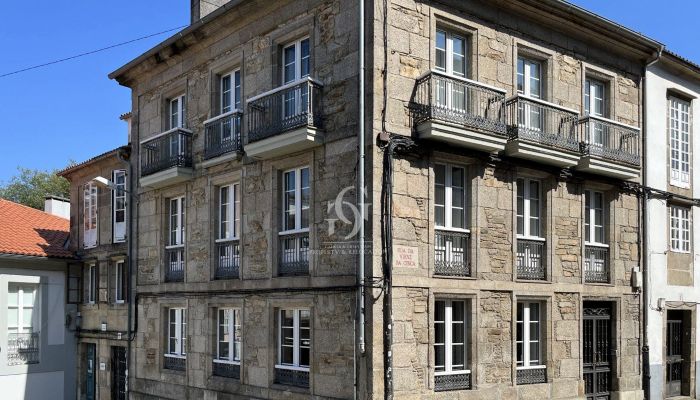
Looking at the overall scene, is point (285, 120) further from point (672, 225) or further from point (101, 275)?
point (672, 225)

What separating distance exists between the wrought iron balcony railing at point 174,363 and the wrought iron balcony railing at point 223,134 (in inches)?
184

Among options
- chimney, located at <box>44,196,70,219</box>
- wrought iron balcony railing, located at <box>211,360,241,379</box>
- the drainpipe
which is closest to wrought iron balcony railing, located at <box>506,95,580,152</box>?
the drainpipe

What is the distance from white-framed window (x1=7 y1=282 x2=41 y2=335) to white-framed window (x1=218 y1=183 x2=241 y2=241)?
26.2 feet

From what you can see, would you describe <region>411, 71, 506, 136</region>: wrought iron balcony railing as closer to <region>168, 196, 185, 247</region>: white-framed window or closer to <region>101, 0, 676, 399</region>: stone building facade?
<region>101, 0, 676, 399</region>: stone building facade

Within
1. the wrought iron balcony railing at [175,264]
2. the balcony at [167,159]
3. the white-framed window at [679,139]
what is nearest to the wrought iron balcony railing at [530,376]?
the white-framed window at [679,139]

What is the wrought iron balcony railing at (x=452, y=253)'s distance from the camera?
13.2m

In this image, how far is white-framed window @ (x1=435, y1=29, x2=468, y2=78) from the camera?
13.7m

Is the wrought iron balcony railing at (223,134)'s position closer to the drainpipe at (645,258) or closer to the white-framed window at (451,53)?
the white-framed window at (451,53)

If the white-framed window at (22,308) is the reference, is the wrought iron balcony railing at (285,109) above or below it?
above

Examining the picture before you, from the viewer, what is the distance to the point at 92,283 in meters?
21.9

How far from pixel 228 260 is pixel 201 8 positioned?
6.49 meters

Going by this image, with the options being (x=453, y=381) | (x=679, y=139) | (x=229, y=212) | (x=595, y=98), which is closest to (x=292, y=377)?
(x=453, y=381)

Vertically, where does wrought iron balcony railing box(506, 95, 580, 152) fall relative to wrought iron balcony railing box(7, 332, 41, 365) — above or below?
above

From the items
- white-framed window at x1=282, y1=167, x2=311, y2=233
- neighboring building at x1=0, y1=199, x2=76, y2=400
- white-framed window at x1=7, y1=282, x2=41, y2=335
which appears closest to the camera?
white-framed window at x1=282, y1=167, x2=311, y2=233
